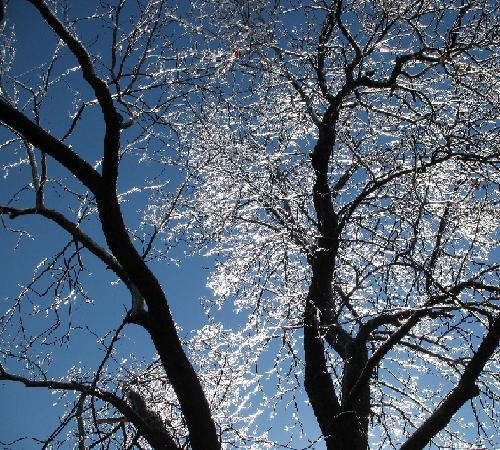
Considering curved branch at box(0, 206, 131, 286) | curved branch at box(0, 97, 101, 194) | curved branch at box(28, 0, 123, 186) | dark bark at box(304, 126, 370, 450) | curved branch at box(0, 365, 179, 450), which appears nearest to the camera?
curved branch at box(0, 97, 101, 194)

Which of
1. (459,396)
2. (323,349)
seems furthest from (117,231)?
(459,396)

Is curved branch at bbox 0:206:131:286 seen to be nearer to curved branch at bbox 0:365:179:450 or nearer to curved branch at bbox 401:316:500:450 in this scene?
curved branch at bbox 0:365:179:450

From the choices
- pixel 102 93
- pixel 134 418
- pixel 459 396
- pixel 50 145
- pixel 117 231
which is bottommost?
pixel 459 396

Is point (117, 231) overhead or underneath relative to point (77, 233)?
underneath

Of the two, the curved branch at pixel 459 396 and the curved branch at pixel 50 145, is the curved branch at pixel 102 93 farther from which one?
the curved branch at pixel 459 396

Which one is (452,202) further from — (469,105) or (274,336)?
(274,336)

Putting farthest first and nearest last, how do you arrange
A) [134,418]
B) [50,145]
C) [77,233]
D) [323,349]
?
[323,349]
[77,233]
[134,418]
[50,145]

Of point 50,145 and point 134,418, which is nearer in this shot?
point 50,145

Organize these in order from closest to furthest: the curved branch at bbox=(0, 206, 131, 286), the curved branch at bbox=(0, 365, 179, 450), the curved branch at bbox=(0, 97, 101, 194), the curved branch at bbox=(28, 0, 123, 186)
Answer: the curved branch at bbox=(0, 97, 101, 194) → the curved branch at bbox=(28, 0, 123, 186) → the curved branch at bbox=(0, 365, 179, 450) → the curved branch at bbox=(0, 206, 131, 286)

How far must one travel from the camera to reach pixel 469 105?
15.1ft

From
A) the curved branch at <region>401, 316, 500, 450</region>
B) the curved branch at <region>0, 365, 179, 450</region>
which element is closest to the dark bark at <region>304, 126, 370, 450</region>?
the curved branch at <region>401, 316, 500, 450</region>

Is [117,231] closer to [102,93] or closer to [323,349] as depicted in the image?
[102,93]

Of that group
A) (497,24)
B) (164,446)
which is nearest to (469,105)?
(497,24)

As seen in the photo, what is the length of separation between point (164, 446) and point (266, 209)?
273cm
